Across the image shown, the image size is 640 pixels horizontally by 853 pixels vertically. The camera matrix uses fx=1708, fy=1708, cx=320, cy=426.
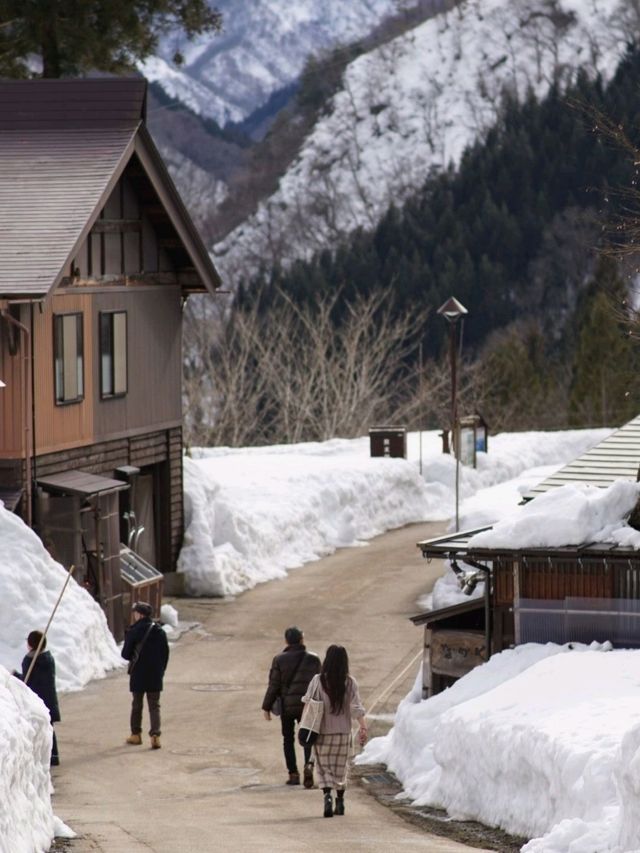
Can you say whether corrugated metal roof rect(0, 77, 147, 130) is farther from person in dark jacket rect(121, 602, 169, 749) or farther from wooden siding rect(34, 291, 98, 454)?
person in dark jacket rect(121, 602, 169, 749)

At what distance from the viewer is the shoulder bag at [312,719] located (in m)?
14.2

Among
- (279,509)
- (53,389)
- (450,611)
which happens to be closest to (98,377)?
(53,389)

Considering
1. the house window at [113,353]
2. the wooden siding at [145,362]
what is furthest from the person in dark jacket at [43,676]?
the house window at [113,353]

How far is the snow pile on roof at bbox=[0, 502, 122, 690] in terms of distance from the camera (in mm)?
20594

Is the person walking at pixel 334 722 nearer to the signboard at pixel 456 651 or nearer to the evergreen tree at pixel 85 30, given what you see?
the signboard at pixel 456 651

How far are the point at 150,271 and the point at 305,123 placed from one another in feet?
313

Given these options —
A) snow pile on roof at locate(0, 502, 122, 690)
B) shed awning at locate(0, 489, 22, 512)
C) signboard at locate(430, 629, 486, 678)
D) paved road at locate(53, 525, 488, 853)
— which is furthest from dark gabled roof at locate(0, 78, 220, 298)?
signboard at locate(430, 629, 486, 678)

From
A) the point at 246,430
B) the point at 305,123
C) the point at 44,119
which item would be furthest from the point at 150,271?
the point at 305,123

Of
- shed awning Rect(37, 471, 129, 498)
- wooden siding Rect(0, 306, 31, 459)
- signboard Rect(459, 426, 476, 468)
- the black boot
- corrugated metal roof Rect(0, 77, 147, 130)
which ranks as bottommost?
the black boot

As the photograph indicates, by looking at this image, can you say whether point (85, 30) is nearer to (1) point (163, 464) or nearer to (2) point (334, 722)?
(1) point (163, 464)

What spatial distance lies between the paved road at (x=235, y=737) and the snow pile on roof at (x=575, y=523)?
3.13 metres

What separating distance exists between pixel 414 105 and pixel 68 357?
102m

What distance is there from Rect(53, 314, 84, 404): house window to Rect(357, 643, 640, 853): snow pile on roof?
9284 millimetres

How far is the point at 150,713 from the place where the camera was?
1764 cm
